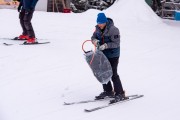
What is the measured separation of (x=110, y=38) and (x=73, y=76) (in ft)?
6.23

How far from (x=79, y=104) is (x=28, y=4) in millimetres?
4205

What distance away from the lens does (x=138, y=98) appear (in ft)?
20.6

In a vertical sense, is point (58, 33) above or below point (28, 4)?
below

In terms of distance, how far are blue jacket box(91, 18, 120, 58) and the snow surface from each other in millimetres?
759

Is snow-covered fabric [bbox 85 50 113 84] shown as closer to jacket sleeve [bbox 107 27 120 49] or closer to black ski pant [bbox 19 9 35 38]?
jacket sleeve [bbox 107 27 120 49]

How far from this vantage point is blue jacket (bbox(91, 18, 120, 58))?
18.3 feet

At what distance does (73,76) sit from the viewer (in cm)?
731

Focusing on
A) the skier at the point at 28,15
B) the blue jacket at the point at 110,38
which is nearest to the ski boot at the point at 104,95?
the blue jacket at the point at 110,38

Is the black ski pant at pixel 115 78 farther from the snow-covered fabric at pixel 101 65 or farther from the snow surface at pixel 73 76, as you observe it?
the snow surface at pixel 73 76

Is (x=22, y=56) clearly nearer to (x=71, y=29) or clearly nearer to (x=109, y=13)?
(x=71, y=29)

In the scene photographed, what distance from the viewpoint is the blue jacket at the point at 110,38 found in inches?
220

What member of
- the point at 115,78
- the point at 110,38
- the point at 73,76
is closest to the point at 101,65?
the point at 115,78

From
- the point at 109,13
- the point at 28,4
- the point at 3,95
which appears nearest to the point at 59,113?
the point at 3,95

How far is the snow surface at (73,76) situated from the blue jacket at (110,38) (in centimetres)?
76
